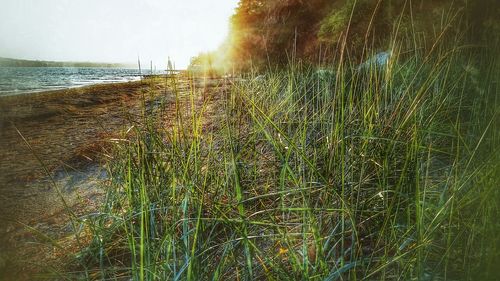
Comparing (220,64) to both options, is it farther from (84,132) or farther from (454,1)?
(454,1)

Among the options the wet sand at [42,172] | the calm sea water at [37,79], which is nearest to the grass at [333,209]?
the wet sand at [42,172]

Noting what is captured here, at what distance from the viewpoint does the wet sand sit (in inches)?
18.3

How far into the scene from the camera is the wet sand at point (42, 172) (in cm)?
47

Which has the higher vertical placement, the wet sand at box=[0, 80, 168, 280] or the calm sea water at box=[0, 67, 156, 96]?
the calm sea water at box=[0, 67, 156, 96]

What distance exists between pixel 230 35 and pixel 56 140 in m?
0.94

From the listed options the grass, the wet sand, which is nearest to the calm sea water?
the wet sand

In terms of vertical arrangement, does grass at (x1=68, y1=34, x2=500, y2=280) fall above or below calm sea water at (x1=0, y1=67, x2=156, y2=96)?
below

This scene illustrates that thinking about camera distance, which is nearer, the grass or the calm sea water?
the grass

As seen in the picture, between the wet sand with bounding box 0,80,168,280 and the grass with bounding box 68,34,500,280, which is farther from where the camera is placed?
the wet sand with bounding box 0,80,168,280

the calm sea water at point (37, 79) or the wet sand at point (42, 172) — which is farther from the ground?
the calm sea water at point (37, 79)

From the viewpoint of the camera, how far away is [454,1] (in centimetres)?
80

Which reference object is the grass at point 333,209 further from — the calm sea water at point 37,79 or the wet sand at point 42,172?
the calm sea water at point 37,79

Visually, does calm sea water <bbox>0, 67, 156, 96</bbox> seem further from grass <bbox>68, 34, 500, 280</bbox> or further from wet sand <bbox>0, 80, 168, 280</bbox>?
grass <bbox>68, 34, 500, 280</bbox>

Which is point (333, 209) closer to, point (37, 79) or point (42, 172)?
point (42, 172)
